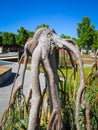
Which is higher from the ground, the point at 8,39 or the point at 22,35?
the point at 22,35

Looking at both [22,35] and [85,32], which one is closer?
[85,32]

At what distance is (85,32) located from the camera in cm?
5331

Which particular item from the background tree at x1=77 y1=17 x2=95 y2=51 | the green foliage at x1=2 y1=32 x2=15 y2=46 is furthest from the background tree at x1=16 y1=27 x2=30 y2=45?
the background tree at x1=77 y1=17 x2=95 y2=51

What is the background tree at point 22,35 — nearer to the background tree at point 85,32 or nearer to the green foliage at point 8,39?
the green foliage at point 8,39

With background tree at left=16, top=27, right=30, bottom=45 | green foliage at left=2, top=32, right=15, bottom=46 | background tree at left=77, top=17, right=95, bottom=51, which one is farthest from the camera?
green foliage at left=2, top=32, right=15, bottom=46

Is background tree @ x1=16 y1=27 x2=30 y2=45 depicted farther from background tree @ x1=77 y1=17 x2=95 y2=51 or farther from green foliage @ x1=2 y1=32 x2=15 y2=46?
background tree @ x1=77 y1=17 x2=95 y2=51

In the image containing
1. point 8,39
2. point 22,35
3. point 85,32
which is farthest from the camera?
point 8,39

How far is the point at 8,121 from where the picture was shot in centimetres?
359

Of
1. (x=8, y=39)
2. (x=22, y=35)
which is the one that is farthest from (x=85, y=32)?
(x=8, y=39)

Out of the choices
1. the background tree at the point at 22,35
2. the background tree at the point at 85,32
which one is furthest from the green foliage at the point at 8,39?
the background tree at the point at 85,32

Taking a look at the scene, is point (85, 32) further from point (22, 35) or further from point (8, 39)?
point (8, 39)

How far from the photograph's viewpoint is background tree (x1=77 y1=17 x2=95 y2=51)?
176 feet

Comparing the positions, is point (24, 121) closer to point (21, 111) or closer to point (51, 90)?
point (21, 111)

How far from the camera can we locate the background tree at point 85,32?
53.5 m
